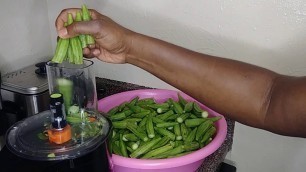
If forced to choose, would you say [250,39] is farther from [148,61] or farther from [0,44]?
[0,44]

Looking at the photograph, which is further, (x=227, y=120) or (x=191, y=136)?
(x=227, y=120)

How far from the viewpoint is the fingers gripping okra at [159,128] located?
87 cm

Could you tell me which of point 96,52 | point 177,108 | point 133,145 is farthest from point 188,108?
point 96,52

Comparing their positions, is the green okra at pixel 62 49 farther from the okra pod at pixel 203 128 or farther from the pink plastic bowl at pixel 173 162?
the okra pod at pixel 203 128

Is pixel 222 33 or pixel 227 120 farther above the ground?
pixel 222 33

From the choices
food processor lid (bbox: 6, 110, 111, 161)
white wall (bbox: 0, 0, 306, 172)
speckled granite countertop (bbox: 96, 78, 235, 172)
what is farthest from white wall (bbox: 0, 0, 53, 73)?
food processor lid (bbox: 6, 110, 111, 161)

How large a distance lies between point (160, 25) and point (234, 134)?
1.54 ft

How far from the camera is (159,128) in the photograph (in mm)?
949

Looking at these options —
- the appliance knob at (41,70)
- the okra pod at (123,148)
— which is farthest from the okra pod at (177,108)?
the appliance knob at (41,70)

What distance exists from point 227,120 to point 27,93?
65 cm

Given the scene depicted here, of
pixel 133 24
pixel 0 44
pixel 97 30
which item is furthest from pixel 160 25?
pixel 0 44

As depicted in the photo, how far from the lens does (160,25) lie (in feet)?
3.76

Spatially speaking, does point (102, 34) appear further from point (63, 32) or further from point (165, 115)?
point (165, 115)

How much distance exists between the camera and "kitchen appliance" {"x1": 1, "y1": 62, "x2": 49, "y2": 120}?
0.98 metres
